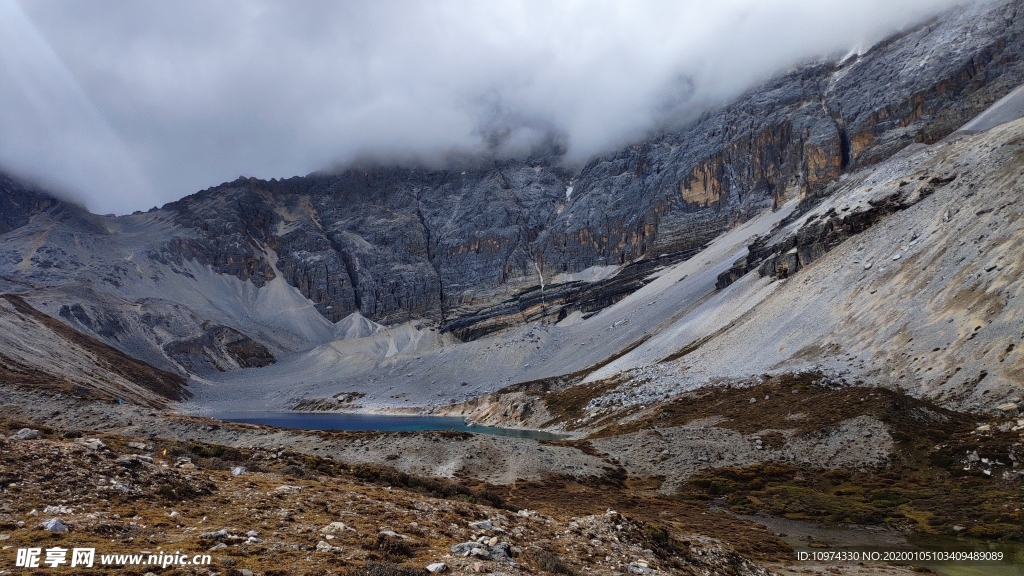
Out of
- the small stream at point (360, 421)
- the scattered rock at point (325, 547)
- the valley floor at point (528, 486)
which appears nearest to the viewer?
the scattered rock at point (325, 547)

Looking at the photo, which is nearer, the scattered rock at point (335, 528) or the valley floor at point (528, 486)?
the valley floor at point (528, 486)

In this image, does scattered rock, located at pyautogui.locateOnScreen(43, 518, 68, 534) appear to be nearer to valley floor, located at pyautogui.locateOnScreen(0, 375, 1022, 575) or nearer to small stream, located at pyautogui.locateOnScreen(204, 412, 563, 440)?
valley floor, located at pyautogui.locateOnScreen(0, 375, 1022, 575)

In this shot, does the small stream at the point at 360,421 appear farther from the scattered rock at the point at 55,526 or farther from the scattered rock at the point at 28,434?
the scattered rock at the point at 55,526

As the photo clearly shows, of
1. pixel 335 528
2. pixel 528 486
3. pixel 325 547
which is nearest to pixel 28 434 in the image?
pixel 335 528

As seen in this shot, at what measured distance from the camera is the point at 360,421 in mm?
123438

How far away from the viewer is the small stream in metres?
101

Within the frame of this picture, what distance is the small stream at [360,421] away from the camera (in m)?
101

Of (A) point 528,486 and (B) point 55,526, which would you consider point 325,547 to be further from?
(A) point 528,486

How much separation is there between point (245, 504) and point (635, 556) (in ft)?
36.3

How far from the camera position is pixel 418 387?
155000 mm

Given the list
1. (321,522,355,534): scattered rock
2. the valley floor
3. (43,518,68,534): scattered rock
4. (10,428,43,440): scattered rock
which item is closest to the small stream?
the valley floor

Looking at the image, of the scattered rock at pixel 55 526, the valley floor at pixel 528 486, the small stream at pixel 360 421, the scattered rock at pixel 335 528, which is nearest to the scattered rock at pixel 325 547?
the valley floor at pixel 528 486

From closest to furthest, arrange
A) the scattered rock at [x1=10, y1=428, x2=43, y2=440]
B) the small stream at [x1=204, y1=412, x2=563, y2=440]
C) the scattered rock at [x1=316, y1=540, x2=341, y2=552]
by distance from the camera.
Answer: the scattered rock at [x1=316, y1=540, x2=341, y2=552] → the scattered rock at [x1=10, y1=428, x2=43, y2=440] → the small stream at [x1=204, y1=412, x2=563, y2=440]

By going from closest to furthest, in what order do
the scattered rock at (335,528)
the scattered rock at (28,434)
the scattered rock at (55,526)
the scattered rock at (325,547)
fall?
the scattered rock at (55,526)
the scattered rock at (325,547)
the scattered rock at (335,528)
the scattered rock at (28,434)
